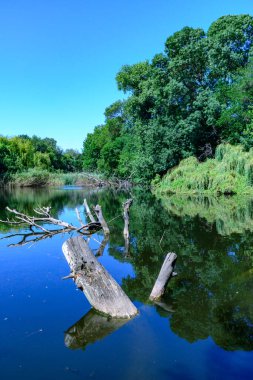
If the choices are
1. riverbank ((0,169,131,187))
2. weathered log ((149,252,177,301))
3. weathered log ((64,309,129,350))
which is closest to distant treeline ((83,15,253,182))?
riverbank ((0,169,131,187))

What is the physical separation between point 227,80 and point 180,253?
26318 millimetres

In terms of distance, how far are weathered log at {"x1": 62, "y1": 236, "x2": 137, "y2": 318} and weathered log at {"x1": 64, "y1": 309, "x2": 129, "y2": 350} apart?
0.15 meters

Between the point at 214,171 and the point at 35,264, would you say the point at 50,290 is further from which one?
the point at 214,171

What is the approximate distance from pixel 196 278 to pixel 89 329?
119 inches

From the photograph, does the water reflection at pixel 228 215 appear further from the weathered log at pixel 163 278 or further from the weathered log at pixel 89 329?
the weathered log at pixel 89 329

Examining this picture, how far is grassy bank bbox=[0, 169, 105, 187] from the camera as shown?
171 feet

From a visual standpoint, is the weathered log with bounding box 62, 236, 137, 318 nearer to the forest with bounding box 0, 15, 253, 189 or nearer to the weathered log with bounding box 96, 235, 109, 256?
the weathered log with bounding box 96, 235, 109, 256

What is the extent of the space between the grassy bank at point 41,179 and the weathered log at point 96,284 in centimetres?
4763

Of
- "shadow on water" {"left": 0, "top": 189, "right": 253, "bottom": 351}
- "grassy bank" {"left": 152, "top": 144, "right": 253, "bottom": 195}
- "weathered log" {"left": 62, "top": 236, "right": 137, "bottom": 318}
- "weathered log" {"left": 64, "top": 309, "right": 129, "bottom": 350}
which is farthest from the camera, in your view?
"grassy bank" {"left": 152, "top": 144, "right": 253, "bottom": 195}

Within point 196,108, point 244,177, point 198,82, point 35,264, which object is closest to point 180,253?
point 35,264

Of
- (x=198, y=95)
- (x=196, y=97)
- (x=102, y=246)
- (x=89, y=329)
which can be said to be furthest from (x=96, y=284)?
(x=198, y=95)

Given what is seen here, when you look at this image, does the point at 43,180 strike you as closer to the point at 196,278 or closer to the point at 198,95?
the point at 198,95

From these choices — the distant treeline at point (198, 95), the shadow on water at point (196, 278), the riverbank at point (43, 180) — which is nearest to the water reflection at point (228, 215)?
the shadow on water at point (196, 278)

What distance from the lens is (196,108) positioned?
3008 centimetres
